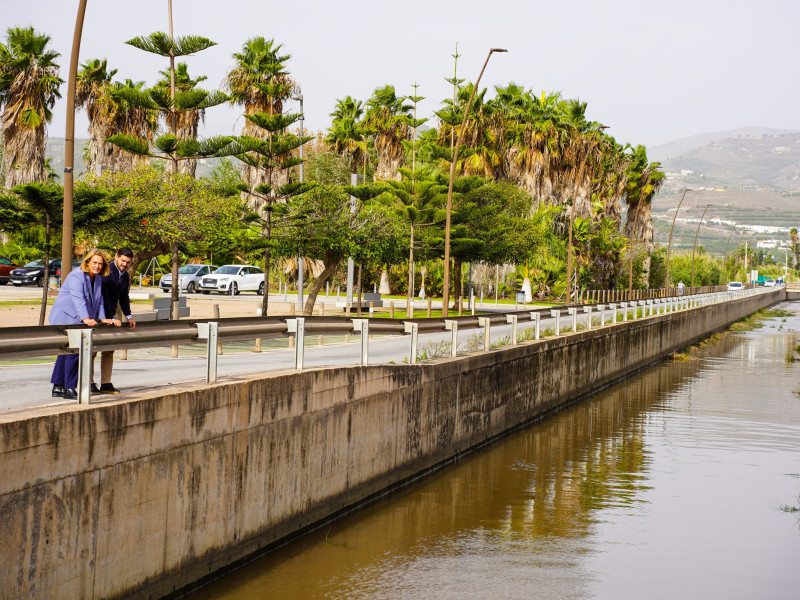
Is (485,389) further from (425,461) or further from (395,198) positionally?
(395,198)

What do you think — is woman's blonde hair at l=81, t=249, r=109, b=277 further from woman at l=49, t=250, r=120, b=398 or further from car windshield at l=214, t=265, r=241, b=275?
car windshield at l=214, t=265, r=241, b=275

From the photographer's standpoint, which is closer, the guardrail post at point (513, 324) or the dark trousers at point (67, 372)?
the dark trousers at point (67, 372)

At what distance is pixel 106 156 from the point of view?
53.3m

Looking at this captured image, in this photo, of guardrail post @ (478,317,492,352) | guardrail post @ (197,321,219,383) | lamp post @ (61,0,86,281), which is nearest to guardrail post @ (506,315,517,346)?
guardrail post @ (478,317,492,352)

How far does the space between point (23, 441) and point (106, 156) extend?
49050 mm

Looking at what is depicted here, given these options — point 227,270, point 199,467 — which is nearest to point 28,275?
point 227,270

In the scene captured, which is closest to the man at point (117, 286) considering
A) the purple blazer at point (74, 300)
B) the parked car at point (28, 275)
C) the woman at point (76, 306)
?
the woman at point (76, 306)

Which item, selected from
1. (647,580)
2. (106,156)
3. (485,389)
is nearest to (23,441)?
(647,580)

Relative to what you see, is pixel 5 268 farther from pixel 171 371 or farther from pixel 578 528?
pixel 578 528

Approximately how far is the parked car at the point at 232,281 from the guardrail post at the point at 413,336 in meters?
41.5

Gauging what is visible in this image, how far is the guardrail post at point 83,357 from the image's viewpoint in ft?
25.2

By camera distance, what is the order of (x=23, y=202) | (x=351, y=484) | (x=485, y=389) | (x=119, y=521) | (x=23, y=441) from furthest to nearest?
1. (x=23, y=202)
2. (x=485, y=389)
3. (x=351, y=484)
4. (x=119, y=521)
5. (x=23, y=441)

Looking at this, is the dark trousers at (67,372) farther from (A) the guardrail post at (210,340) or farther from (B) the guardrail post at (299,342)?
(B) the guardrail post at (299,342)

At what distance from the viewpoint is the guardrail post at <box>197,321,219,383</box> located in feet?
31.3
